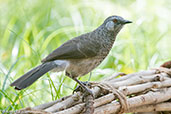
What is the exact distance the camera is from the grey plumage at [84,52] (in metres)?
2.12

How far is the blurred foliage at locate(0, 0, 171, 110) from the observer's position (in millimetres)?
2955

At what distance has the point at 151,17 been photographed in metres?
4.39

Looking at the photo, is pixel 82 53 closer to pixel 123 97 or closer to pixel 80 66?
pixel 80 66

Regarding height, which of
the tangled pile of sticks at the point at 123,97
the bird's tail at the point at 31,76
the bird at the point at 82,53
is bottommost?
the tangled pile of sticks at the point at 123,97

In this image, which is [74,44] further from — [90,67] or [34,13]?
[34,13]

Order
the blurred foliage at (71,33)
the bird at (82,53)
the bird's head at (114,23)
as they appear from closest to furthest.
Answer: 1. the bird at (82,53)
2. the bird's head at (114,23)
3. the blurred foliage at (71,33)

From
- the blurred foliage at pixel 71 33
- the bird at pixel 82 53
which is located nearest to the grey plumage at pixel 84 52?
the bird at pixel 82 53

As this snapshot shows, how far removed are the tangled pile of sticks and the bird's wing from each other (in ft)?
0.78

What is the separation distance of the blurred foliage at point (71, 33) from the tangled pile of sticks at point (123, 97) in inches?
24.0

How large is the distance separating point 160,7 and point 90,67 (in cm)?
273

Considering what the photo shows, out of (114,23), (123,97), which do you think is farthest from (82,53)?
(123,97)

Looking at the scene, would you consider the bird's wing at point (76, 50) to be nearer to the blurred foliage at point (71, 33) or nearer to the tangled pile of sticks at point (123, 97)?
the tangled pile of sticks at point (123, 97)

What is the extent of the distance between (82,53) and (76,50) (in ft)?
0.15

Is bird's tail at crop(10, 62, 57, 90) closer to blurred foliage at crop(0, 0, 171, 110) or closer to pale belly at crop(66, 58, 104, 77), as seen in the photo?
pale belly at crop(66, 58, 104, 77)
